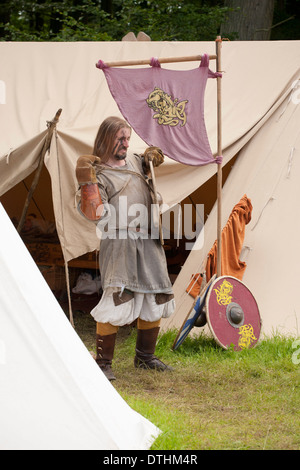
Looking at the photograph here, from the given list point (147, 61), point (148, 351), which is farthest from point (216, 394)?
point (147, 61)

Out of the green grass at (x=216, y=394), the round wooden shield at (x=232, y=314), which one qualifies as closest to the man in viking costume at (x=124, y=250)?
the green grass at (x=216, y=394)

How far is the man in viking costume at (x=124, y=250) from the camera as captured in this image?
3.61m

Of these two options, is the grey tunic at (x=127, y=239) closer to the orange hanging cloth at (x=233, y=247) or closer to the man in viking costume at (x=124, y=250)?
the man in viking costume at (x=124, y=250)

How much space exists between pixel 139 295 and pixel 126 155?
724 millimetres

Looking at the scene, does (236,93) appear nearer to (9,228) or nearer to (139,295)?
(139,295)

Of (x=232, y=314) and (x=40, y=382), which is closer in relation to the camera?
(x=40, y=382)

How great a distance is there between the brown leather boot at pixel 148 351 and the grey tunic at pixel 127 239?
0.26 m

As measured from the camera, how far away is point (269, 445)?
2.68 metres

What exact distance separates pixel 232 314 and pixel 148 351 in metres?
0.51

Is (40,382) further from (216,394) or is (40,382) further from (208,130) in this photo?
(208,130)

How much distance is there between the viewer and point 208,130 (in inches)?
187

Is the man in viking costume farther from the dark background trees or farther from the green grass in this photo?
the dark background trees

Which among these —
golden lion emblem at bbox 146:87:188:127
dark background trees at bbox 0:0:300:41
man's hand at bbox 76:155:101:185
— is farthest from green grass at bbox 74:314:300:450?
dark background trees at bbox 0:0:300:41
